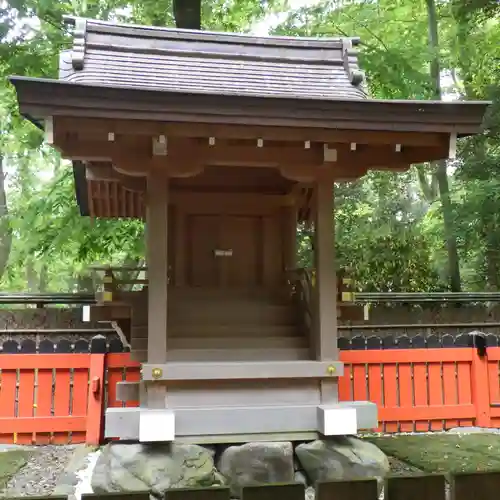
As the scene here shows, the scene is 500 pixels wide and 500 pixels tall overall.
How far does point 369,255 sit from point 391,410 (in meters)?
5.99

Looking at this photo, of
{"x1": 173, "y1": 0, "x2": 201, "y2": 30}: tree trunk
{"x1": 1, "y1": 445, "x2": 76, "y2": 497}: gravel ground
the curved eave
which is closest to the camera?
the curved eave

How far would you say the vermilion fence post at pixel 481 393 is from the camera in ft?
21.8

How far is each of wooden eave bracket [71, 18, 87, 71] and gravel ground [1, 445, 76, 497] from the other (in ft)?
11.8

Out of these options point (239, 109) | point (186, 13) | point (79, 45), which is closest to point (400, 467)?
point (239, 109)

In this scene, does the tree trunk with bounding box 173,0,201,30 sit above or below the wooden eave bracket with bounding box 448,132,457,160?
above

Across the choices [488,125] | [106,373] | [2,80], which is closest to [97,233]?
[2,80]

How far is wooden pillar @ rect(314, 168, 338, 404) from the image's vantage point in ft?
15.5

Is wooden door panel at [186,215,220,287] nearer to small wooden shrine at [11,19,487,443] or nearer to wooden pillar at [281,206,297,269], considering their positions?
small wooden shrine at [11,19,487,443]

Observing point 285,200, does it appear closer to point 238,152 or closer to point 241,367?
point 238,152

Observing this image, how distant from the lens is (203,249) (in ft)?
19.3

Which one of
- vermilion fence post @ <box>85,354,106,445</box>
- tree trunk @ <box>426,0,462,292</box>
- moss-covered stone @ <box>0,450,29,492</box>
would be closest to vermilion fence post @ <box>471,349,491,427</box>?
tree trunk @ <box>426,0,462,292</box>

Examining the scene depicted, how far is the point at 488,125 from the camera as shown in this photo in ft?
31.0

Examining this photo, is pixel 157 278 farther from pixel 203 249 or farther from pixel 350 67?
pixel 350 67

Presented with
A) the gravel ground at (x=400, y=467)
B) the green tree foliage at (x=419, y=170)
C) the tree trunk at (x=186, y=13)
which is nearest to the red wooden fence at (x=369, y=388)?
the gravel ground at (x=400, y=467)
